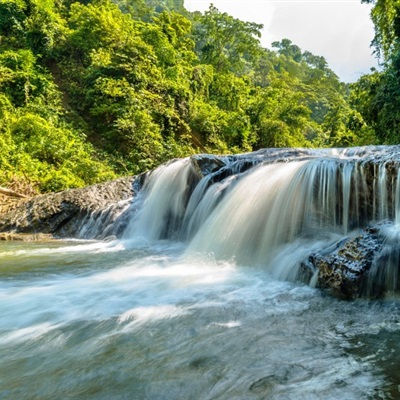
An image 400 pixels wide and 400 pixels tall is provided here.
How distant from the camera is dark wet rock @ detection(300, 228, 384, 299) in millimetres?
3424

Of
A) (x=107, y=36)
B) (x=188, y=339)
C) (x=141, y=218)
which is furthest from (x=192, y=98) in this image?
(x=188, y=339)

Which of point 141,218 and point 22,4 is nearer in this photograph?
point 141,218

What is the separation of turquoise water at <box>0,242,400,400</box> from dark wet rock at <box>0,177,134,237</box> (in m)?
4.00

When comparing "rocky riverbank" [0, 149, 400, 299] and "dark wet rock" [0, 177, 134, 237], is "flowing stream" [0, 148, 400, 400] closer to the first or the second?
"rocky riverbank" [0, 149, 400, 299]

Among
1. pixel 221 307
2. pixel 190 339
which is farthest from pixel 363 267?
pixel 190 339

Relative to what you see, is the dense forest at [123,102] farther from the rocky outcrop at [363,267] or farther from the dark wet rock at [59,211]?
the rocky outcrop at [363,267]

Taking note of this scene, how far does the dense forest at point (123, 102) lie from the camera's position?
11.5 metres

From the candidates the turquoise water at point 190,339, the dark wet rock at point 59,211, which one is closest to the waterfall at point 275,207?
the turquoise water at point 190,339

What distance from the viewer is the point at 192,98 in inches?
786

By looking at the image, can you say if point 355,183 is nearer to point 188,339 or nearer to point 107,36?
point 188,339

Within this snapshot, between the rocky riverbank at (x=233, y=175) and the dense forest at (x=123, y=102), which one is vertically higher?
the dense forest at (x=123, y=102)

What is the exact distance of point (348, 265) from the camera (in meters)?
3.55

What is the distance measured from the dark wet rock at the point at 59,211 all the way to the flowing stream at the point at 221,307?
1.23 meters

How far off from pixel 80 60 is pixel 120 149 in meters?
7.46
